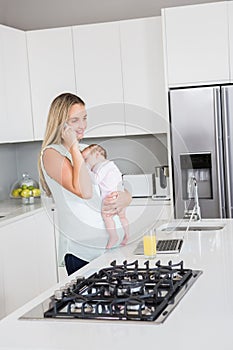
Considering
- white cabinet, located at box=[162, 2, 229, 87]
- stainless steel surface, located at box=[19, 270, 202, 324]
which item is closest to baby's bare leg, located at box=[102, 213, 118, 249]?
stainless steel surface, located at box=[19, 270, 202, 324]

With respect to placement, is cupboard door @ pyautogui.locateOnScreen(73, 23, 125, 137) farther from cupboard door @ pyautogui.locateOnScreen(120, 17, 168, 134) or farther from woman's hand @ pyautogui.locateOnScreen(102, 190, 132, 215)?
woman's hand @ pyautogui.locateOnScreen(102, 190, 132, 215)

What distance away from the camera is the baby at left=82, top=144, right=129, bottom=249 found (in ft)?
7.94

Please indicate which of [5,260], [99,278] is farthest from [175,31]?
[99,278]

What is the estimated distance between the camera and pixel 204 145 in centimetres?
415

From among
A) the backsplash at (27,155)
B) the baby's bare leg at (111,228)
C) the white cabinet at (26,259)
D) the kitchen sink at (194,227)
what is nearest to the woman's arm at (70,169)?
the baby's bare leg at (111,228)

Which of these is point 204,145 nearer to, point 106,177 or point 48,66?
point 48,66

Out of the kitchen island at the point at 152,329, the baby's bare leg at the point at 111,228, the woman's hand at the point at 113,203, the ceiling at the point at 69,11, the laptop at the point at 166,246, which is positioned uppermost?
the ceiling at the point at 69,11

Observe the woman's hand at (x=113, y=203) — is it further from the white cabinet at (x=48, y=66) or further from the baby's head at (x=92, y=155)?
the white cabinet at (x=48, y=66)

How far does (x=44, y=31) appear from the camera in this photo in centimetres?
466

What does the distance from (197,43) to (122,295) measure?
8.63 feet

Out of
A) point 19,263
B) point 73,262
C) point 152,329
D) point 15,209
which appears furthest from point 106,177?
point 15,209

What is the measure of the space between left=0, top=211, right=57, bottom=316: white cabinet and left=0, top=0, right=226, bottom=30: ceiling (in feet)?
5.61

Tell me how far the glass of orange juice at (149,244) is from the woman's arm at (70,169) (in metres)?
0.32

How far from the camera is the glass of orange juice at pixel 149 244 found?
2.52m
